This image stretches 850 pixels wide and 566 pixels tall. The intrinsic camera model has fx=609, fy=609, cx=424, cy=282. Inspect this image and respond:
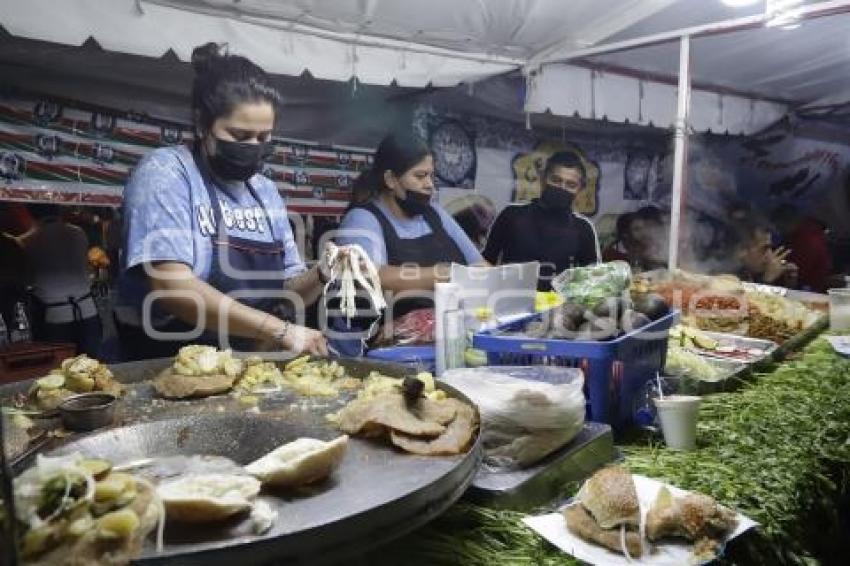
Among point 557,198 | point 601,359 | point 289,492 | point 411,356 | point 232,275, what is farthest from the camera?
point 557,198

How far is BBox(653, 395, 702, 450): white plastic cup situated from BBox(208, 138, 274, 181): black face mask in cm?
260

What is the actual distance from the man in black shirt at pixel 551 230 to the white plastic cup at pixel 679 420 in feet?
10.4

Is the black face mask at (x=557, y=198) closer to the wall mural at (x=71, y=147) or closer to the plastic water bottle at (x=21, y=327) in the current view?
the wall mural at (x=71, y=147)

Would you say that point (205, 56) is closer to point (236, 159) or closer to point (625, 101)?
point (236, 159)

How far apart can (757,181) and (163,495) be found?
8475 mm

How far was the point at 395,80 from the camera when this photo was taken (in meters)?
4.13

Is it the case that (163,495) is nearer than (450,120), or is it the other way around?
(163,495)

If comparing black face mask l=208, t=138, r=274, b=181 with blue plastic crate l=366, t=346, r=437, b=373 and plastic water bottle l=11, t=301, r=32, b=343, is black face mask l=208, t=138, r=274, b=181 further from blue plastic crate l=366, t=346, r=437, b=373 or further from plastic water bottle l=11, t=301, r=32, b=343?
blue plastic crate l=366, t=346, r=437, b=373

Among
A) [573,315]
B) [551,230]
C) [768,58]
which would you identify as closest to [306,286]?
[573,315]

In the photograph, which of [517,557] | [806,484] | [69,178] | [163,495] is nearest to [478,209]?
[69,178]

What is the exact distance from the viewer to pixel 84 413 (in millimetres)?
1808

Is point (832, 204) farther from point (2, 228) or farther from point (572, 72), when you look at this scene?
point (2, 228)

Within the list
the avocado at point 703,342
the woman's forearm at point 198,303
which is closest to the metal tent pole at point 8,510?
the woman's forearm at point 198,303

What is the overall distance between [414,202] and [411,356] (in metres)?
2.01
